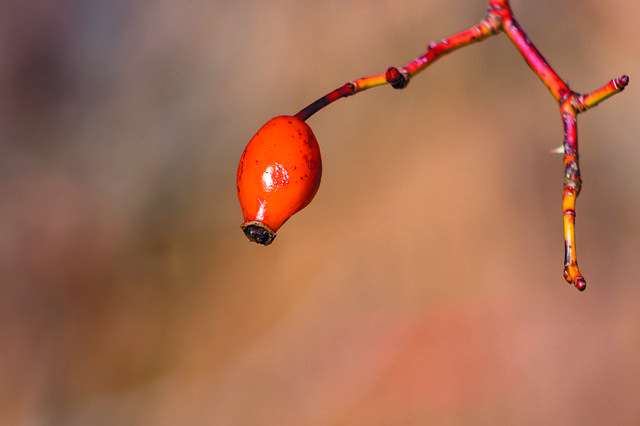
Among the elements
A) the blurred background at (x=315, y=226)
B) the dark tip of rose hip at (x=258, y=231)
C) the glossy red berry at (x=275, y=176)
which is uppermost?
the blurred background at (x=315, y=226)

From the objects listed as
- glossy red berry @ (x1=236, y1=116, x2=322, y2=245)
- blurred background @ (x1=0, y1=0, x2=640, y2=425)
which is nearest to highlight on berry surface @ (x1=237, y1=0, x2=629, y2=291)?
glossy red berry @ (x1=236, y1=116, x2=322, y2=245)

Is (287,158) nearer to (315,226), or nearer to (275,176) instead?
(275,176)

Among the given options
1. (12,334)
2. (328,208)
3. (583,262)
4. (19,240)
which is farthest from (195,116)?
(583,262)

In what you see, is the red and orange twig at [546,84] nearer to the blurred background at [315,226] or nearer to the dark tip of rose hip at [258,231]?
the dark tip of rose hip at [258,231]

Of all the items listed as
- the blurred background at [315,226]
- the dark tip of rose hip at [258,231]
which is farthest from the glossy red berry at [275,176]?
the blurred background at [315,226]

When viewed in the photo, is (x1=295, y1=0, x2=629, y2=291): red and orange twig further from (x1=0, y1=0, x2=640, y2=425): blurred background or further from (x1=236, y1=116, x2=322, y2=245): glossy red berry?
(x1=0, y1=0, x2=640, y2=425): blurred background

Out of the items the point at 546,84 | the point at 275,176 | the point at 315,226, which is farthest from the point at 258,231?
the point at 315,226
